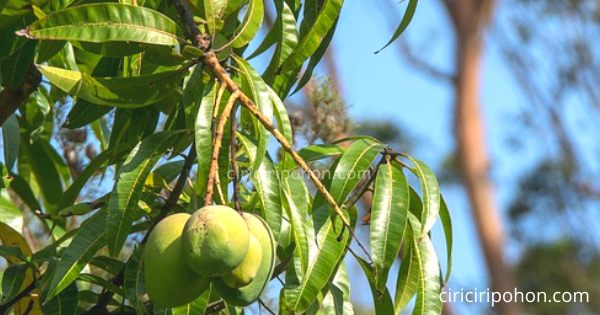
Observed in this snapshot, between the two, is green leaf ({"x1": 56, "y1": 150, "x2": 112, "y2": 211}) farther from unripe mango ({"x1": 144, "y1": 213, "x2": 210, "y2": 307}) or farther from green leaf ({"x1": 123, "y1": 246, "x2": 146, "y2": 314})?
unripe mango ({"x1": 144, "y1": 213, "x2": 210, "y2": 307})

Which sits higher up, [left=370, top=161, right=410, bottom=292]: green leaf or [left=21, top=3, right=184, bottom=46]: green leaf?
[left=21, top=3, right=184, bottom=46]: green leaf

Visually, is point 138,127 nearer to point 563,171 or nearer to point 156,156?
point 156,156

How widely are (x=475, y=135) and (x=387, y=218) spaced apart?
715 cm

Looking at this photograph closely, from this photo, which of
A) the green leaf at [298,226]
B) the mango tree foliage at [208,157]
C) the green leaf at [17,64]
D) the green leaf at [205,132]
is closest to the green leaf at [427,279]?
the mango tree foliage at [208,157]

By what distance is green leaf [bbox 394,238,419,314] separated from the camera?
43.4 inches

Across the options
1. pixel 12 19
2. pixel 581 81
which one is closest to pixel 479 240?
pixel 581 81

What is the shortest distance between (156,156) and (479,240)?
7024mm

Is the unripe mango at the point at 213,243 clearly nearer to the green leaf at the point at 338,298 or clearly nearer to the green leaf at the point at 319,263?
the green leaf at the point at 319,263

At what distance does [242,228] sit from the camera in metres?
0.76

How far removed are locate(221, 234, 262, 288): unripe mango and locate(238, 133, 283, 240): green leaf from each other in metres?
0.14

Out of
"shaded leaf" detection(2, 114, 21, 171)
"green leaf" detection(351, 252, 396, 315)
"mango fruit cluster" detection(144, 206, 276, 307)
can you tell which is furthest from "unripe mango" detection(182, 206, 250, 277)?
"shaded leaf" detection(2, 114, 21, 171)

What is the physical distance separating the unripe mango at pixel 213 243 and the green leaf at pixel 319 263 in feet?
0.76

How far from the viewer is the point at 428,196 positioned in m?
1.08

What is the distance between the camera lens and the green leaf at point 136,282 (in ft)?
3.36
